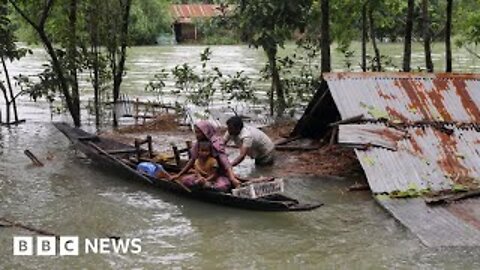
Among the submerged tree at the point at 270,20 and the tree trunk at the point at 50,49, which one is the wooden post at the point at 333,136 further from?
the tree trunk at the point at 50,49

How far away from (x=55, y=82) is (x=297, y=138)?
7024 millimetres

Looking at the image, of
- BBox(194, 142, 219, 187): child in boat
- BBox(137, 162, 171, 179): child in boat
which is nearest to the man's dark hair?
BBox(194, 142, 219, 187): child in boat

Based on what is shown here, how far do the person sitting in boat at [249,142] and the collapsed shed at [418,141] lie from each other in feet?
4.27

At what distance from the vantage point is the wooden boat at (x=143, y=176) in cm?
878

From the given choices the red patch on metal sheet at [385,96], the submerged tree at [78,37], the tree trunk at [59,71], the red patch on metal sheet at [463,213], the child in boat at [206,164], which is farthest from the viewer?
the submerged tree at [78,37]

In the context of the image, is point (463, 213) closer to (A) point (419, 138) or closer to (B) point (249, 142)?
(A) point (419, 138)

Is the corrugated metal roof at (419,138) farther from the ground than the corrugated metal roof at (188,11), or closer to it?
closer to it

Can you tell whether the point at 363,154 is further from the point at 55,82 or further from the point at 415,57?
the point at 415,57

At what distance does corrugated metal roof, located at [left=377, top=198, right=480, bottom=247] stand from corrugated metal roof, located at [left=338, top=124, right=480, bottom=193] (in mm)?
501

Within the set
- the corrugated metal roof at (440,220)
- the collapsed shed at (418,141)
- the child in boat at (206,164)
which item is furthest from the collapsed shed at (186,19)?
the corrugated metal roof at (440,220)

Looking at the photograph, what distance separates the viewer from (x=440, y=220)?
848 centimetres

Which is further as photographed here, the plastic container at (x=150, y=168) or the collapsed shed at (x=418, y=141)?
the plastic container at (x=150, y=168)

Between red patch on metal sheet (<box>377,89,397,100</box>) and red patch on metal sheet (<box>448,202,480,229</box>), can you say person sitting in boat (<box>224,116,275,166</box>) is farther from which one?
red patch on metal sheet (<box>448,202,480,229</box>)

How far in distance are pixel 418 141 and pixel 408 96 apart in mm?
1242
